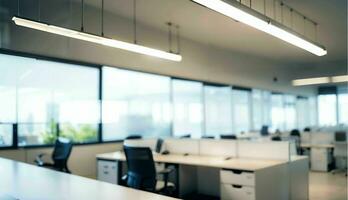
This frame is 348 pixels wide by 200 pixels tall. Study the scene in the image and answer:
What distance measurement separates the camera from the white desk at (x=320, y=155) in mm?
7809

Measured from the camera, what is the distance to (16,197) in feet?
6.34

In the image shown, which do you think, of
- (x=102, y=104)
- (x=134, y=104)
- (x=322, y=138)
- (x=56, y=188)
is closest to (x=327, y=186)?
Result: (x=322, y=138)

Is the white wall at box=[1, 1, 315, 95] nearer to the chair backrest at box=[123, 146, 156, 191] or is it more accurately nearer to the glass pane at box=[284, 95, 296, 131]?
the glass pane at box=[284, 95, 296, 131]

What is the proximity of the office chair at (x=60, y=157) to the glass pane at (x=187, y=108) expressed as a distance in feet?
10.6

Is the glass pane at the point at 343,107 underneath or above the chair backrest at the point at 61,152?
above

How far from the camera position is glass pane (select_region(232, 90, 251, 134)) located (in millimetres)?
9906

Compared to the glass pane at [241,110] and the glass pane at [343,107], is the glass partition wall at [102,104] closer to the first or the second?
the glass pane at [241,110]

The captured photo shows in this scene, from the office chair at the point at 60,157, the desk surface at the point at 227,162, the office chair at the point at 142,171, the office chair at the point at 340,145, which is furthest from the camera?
the office chair at the point at 340,145

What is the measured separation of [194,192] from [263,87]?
6478 millimetres

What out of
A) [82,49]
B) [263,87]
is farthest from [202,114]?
[82,49]

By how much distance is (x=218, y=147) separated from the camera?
486 centimetres

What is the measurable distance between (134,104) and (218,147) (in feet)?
A: 8.20

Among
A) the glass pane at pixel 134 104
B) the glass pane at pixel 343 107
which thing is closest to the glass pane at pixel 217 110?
the glass pane at pixel 134 104

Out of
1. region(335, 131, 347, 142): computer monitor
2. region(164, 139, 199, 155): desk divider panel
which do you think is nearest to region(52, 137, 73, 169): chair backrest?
region(164, 139, 199, 155): desk divider panel
